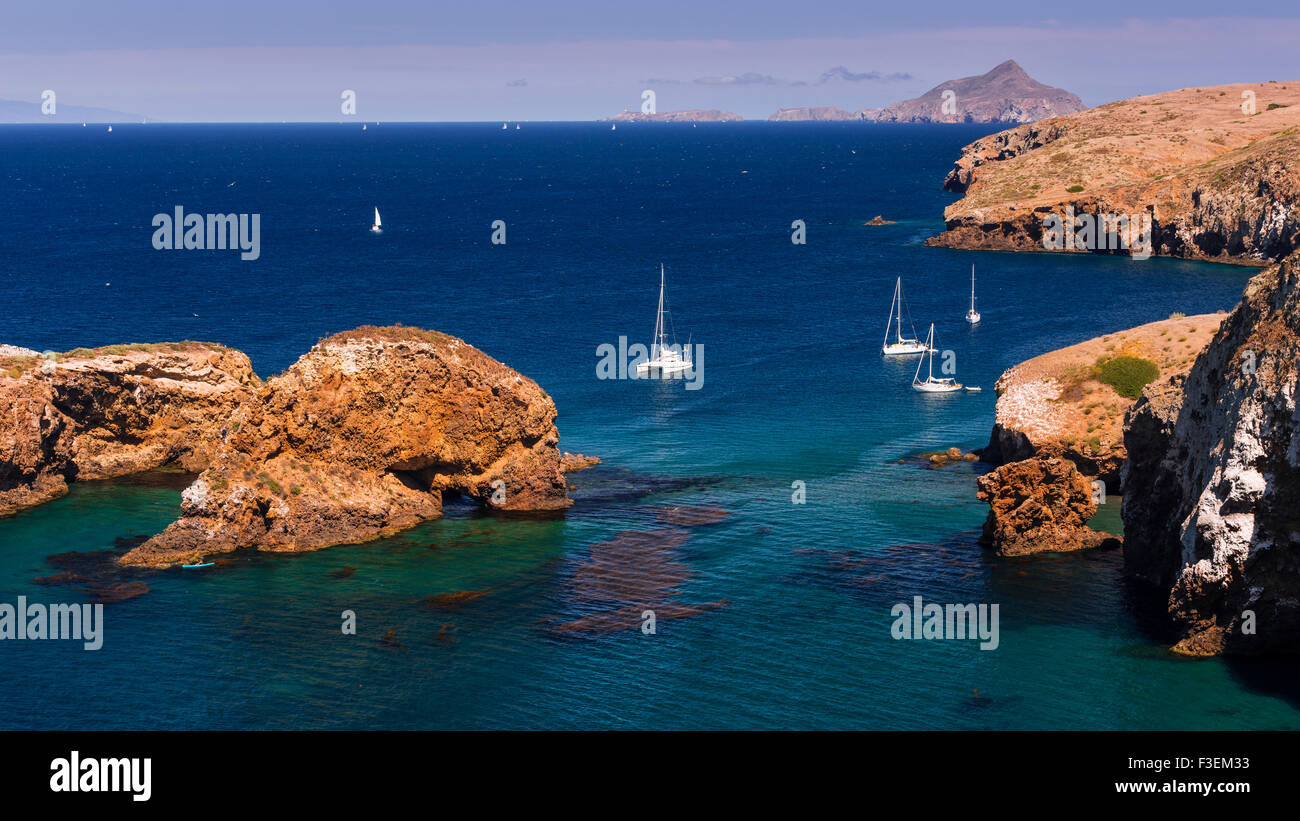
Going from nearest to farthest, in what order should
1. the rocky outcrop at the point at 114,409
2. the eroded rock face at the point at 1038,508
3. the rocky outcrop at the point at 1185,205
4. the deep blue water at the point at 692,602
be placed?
the deep blue water at the point at 692,602, the eroded rock face at the point at 1038,508, the rocky outcrop at the point at 114,409, the rocky outcrop at the point at 1185,205

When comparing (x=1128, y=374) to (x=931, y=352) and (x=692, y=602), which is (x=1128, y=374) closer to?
(x=692, y=602)

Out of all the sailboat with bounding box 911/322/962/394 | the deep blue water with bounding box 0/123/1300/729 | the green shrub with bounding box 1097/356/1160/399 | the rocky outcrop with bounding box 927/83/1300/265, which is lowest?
the deep blue water with bounding box 0/123/1300/729

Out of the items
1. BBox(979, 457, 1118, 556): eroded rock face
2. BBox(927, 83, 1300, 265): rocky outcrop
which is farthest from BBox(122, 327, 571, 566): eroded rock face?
BBox(927, 83, 1300, 265): rocky outcrop

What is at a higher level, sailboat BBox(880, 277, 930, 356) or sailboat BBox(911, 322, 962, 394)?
sailboat BBox(880, 277, 930, 356)

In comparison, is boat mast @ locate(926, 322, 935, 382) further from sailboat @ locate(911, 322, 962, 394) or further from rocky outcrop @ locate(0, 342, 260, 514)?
rocky outcrop @ locate(0, 342, 260, 514)

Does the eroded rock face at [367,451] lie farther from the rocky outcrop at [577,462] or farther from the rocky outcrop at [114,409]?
the rocky outcrop at [114,409]

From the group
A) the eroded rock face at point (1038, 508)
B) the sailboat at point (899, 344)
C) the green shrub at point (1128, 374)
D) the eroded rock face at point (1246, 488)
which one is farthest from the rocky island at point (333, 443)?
the sailboat at point (899, 344)
